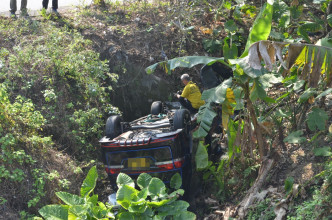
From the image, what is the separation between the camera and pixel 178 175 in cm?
704

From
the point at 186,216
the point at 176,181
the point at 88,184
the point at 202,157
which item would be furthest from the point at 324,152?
the point at 88,184

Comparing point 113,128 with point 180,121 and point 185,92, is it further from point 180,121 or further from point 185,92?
point 185,92

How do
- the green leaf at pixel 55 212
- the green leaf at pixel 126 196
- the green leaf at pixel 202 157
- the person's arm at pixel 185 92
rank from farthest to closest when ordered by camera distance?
the person's arm at pixel 185 92 < the green leaf at pixel 202 157 < the green leaf at pixel 126 196 < the green leaf at pixel 55 212

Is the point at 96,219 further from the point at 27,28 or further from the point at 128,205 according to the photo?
the point at 27,28

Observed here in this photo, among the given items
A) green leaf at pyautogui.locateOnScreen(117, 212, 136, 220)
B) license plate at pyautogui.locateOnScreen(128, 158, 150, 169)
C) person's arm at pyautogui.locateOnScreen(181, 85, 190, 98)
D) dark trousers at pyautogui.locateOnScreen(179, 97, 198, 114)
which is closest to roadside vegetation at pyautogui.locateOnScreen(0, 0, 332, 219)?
green leaf at pyautogui.locateOnScreen(117, 212, 136, 220)

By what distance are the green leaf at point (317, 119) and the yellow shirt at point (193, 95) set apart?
2988 mm

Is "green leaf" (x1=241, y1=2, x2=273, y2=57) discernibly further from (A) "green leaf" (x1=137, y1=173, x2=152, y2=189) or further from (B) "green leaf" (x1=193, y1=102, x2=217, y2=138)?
(A) "green leaf" (x1=137, y1=173, x2=152, y2=189)

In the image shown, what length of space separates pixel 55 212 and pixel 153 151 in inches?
79.4

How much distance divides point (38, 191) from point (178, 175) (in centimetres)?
244

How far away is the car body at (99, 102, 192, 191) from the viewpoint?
705 centimetres

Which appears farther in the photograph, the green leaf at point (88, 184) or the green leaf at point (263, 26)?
the green leaf at point (88, 184)

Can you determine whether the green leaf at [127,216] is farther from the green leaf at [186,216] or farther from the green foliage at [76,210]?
the green leaf at [186,216]

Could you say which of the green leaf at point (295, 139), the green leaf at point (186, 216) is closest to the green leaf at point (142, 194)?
the green leaf at point (186, 216)

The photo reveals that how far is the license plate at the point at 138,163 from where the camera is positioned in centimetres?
719
